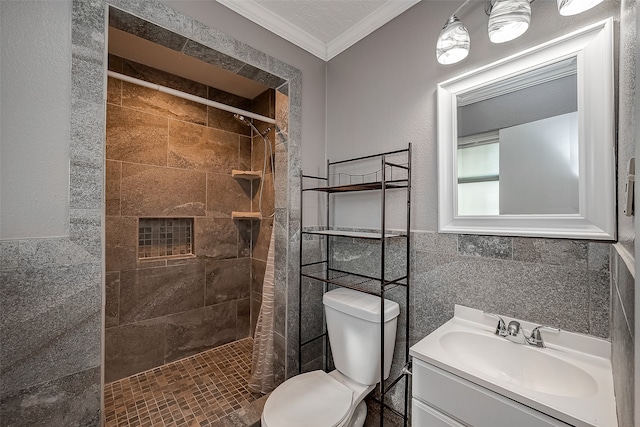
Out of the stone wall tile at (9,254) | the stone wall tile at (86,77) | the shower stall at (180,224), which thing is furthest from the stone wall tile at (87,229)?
the shower stall at (180,224)

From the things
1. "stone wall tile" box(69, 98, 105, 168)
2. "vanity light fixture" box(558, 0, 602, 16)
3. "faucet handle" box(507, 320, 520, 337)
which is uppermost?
"vanity light fixture" box(558, 0, 602, 16)

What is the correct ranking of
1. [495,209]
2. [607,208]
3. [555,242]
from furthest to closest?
[495,209] → [555,242] → [607,208]

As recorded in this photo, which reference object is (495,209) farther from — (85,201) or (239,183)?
(239,183)

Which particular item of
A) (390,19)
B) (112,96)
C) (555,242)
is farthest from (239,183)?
(555,242)

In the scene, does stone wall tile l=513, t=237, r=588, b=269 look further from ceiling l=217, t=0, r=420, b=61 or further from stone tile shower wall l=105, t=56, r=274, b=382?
stone tile shower wall l=105, t=56, r=274, b=382

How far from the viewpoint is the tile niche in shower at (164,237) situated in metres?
2.07

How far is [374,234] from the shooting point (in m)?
1.52

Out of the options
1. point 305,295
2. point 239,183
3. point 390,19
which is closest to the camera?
point 390,19

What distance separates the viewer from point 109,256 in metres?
1.88

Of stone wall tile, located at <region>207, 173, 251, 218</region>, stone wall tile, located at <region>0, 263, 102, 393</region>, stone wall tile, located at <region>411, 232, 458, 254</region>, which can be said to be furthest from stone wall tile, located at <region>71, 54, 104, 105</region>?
stone wall tile, located at <region>411, 232, 458, 254</region>

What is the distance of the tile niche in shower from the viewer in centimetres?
207

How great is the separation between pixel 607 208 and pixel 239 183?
8.00 ft

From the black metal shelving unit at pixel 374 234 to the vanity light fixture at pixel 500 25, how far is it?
0.44 m

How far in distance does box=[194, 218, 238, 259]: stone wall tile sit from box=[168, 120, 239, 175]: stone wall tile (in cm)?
47
